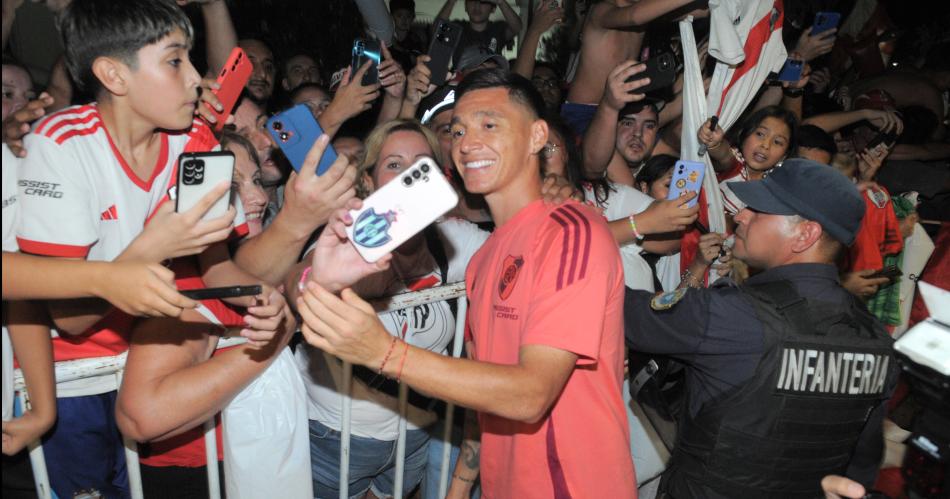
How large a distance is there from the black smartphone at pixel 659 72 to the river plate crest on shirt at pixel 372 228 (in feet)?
8.31

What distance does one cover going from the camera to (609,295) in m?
2.02

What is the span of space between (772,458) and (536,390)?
3.70ft

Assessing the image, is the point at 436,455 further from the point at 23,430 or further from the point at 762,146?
the point at 762,146

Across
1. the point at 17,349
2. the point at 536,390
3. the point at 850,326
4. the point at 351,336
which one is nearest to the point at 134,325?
the point at 17,349

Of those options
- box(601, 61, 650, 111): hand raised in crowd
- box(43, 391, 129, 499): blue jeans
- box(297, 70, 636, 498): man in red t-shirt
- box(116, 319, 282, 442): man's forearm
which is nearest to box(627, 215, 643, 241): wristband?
box(601, 61, 650, 111): hand raised in crowd

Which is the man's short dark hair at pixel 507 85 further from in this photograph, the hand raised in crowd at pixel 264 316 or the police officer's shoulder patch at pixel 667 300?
the hand raised in crowd at pixel 264 316

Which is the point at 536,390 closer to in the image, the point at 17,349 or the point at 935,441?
the point at 935,441

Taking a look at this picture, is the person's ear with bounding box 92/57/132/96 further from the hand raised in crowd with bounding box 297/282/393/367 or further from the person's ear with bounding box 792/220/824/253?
the person's ear with bounding box 792/220/824/253

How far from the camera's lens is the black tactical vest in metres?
2.24

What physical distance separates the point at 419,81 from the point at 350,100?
1.99 ft

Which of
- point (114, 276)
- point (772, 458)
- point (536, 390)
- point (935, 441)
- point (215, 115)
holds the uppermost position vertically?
point (215, 115)

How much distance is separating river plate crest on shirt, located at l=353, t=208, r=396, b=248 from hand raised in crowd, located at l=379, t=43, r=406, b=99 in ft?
8.42

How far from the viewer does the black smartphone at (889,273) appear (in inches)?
175

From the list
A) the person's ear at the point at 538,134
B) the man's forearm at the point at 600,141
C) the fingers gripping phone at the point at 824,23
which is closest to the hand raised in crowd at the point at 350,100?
the man's forearm at the point at 600,141
